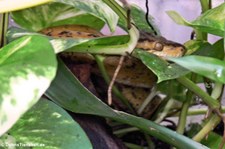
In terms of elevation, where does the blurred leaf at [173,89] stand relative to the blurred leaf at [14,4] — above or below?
A: below

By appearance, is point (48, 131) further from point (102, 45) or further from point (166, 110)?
point (166, 110)

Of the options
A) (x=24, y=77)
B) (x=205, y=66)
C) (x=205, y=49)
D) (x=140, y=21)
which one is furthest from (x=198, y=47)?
(x=24, y=77)

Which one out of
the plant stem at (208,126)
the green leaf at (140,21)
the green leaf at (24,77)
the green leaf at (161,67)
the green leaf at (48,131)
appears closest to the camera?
the green leaf at (24,77)

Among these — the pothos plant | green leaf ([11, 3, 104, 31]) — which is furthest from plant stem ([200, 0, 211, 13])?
green leaf ([11, 3, 104, 31])

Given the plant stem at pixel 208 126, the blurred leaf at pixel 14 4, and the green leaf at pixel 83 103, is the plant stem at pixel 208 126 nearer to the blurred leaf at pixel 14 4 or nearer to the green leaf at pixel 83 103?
the green leaf at pixel 83 103

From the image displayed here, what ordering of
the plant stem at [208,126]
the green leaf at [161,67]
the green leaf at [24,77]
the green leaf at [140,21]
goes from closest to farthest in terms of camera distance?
the green leaf at [24,77] < the green leaf at [161,67] < the plant stem at [208,126] < the green leaf at [140,21]

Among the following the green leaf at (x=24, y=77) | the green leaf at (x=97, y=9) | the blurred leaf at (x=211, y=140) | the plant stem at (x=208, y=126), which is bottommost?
the blurred leaf at (x=211, y=140)

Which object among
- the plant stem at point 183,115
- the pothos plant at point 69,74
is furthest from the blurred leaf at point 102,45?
the plant stem at point 183,115

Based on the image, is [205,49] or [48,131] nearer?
Answer: [48,131]

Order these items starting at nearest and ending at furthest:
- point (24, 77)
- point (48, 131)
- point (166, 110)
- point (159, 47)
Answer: point (24, 77)
point (48, 131)
point (159, 47)
point (166, 110)
